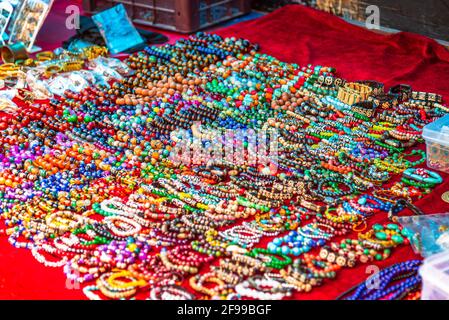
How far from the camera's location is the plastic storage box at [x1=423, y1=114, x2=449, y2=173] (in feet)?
9.32

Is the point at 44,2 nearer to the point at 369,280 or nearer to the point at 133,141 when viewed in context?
the point at 133,141

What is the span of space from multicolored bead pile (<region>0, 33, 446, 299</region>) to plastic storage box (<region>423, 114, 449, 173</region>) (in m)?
0.07

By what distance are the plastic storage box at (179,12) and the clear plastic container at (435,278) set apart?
3.30 m

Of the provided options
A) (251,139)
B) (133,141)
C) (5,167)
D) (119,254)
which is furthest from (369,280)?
(5,167)

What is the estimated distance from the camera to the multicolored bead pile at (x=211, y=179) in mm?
2371

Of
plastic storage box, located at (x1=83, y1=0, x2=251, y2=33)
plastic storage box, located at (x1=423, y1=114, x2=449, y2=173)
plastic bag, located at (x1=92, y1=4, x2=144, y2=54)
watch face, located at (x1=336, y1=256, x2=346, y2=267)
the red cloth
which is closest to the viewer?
watch face, located at (x1=336, y1=256, x2=346, y2=267)

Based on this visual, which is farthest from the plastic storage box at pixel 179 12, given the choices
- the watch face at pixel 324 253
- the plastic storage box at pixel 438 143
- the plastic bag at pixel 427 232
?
the watch face at pixel 324 253

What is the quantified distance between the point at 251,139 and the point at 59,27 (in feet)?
8.29

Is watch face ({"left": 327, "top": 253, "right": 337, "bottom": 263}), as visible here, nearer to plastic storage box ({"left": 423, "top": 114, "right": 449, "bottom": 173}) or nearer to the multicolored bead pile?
the multicolored bead pile

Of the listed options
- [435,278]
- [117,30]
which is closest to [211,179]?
[435,278]

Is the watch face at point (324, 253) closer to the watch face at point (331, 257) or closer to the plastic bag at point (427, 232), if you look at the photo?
the watch face at point (331, 257)

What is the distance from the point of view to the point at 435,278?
202 centimetres

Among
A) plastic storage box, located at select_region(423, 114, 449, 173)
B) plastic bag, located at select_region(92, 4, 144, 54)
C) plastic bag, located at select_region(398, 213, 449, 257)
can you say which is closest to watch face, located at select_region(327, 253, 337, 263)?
plastic bag, located at select_region(398, 213, 449, 257)

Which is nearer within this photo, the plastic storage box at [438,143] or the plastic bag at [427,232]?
the plastic bag at [427,232]
